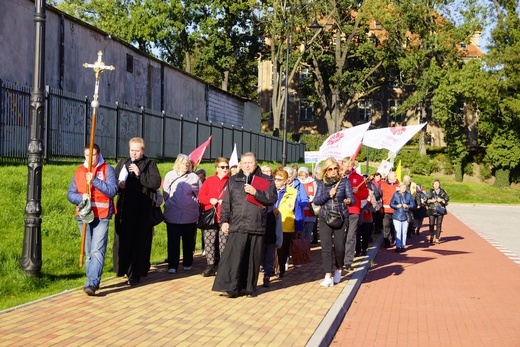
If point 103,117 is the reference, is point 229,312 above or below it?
below

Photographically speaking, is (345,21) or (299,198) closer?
(299,198)

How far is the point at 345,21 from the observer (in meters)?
70.1

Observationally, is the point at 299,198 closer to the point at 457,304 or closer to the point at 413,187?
the point at 457,304

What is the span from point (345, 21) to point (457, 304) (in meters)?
61.5

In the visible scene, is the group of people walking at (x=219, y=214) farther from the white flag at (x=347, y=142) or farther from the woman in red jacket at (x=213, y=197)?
the white flag at (x=347, y=142)

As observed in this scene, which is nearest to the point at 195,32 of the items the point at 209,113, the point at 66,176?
the point at 209,113

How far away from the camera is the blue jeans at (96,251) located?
9375 millimetres

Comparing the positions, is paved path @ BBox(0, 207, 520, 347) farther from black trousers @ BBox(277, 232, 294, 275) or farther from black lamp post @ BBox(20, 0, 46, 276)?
black lamp post @ BBox(20, 0, 46, 276)

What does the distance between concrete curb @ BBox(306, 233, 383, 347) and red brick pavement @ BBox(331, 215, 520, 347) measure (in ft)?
0.28

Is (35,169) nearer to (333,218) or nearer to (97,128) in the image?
(333,218)

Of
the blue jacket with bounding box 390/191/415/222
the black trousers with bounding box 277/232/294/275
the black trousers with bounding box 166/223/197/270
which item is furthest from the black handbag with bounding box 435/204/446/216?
the black trousers with bounding box 166/223/197/270

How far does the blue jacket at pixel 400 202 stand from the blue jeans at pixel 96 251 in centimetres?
1004

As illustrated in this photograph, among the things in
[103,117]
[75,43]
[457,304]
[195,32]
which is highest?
[195,32]

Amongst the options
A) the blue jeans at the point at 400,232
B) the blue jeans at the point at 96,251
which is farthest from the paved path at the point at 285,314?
the blue jeans at the point at 400,232
